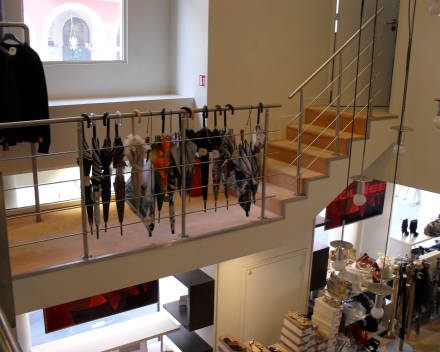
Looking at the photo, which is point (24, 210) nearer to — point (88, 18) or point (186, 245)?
point (186, 245)

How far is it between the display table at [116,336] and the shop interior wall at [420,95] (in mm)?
2863

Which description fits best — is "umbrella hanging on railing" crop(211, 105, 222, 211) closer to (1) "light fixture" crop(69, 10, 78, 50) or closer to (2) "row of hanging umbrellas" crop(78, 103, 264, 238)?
(2) "row of hanging umbrellas" crop(78, 103, 264, 238)

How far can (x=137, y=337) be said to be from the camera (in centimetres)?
377

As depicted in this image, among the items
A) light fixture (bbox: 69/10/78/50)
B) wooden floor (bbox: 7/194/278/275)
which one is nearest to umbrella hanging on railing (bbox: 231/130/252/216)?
wooden floor (bbox: 7/194/278/275)

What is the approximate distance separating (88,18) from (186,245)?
2439 mm

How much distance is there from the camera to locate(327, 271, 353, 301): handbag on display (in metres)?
4.71

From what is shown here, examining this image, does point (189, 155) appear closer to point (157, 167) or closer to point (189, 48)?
point (157, 167)

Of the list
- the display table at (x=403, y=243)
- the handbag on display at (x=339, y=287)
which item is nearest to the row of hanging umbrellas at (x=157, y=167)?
the handbag on display at (x=339, y=287)

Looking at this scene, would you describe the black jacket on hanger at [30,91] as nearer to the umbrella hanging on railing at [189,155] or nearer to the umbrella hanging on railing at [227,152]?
the umbrella hanging on railing at [189,155]

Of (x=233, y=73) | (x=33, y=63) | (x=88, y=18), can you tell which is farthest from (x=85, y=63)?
(x=233, y=73)

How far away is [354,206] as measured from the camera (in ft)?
21.9

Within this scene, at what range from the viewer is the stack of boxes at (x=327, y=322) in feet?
14.2

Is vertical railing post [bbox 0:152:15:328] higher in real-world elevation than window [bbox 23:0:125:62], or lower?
lower

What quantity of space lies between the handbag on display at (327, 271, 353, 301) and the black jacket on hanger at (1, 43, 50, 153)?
3.13 meters
